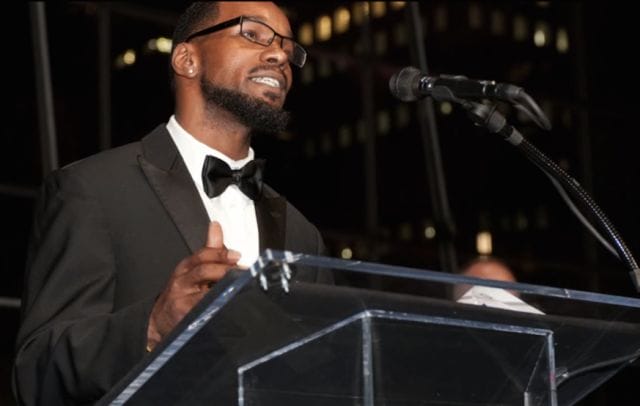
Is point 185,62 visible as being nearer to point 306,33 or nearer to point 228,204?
point 228,204

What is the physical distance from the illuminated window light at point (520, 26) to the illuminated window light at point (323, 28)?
72.0 inches

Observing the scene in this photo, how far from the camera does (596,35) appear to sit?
10570 millimetres

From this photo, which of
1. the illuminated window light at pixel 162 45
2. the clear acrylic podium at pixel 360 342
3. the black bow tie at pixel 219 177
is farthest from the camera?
the illuminated window light at pixel 162 45

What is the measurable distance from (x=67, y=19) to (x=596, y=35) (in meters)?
4.66

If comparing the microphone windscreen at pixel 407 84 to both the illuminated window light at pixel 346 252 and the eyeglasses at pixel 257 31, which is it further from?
the illuminated window light at pixel 346 252

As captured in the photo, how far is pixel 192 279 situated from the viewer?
2072mm

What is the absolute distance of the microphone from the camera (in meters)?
2.33

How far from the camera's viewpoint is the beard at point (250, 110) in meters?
2.99

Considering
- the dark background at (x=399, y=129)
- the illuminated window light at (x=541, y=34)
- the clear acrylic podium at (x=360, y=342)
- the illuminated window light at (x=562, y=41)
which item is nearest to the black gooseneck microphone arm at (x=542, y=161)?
the clear acrylic podium at (x=360, y=342)

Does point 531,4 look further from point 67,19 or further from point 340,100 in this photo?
point 67,19

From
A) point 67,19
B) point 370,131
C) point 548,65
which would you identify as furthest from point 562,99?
point 67,19

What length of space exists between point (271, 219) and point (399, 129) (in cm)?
614

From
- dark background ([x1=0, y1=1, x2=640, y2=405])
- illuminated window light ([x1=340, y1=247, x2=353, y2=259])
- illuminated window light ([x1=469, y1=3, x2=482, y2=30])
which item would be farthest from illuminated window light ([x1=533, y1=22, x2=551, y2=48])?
illuminated window light ([x1=340, y1=247, x2=353, y2=259])

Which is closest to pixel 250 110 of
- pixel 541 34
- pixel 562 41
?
pixel 541 34
